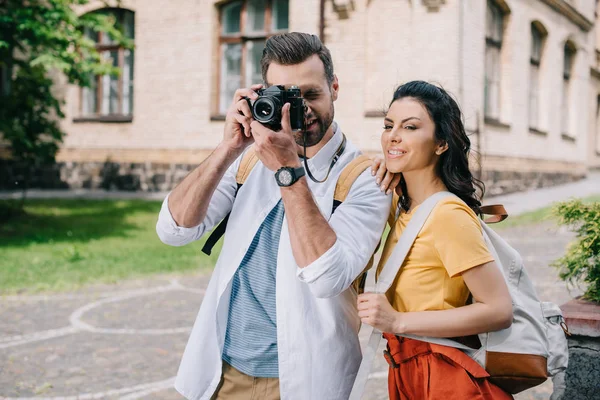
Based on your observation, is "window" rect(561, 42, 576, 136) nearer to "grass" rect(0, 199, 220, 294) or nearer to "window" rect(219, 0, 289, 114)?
"window" rect(219, 0, 289, 114)

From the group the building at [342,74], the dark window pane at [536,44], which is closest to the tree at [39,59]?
the building at [342,74]

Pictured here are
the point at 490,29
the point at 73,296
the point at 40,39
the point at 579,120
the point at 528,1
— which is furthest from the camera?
the point at 579,120

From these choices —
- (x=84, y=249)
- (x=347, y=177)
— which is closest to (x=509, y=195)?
(x=84, y=249)

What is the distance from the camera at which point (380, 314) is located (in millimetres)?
2025

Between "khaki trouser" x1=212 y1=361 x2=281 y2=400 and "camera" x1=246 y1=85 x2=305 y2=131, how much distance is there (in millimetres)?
815

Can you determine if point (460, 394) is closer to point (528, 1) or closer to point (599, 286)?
point (599, 286)

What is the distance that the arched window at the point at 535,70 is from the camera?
62.1ft

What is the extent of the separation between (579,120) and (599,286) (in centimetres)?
2088

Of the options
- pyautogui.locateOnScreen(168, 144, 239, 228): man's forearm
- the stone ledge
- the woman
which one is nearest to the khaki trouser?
the woman

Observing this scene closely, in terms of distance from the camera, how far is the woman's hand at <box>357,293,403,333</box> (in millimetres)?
2025

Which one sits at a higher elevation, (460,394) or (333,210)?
(333,210)

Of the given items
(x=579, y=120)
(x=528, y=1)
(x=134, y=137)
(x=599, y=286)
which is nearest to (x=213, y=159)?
(x=599, y=286)

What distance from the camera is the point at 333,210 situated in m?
2.19

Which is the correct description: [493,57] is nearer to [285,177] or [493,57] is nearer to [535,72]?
[535,72]
